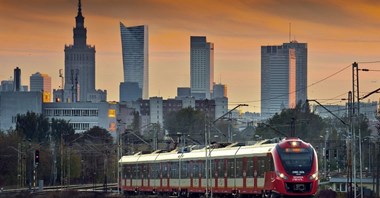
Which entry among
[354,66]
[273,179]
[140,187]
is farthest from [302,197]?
[140,187]

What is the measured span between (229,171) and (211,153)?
7.02m

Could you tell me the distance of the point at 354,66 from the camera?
264 feet

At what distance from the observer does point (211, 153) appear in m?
90.2

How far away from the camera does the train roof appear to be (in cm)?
7633

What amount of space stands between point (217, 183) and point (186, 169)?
10181 mm

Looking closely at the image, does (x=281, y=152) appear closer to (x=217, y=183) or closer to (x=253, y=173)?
(x=253, y=173)

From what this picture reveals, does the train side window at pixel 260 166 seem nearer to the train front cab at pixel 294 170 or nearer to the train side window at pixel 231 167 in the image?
the train front cab at pixel 294 170

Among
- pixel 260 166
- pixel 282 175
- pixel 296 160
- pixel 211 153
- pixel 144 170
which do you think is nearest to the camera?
Result: pixel 282 175

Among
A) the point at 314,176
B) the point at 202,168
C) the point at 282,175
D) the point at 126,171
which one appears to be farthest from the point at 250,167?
the point at 126,171

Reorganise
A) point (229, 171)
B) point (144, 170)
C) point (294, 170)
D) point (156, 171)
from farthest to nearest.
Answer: point (144, 170) → point (156, 171) → point (229, 171) → point (294, 170)

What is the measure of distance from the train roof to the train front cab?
5.18 ft

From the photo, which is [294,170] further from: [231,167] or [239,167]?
[231,167]

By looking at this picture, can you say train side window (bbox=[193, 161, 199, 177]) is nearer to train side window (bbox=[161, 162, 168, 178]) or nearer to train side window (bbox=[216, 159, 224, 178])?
train side window (bbox=[216, 159, 224, 178])

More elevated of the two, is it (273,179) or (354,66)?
(354,66)
